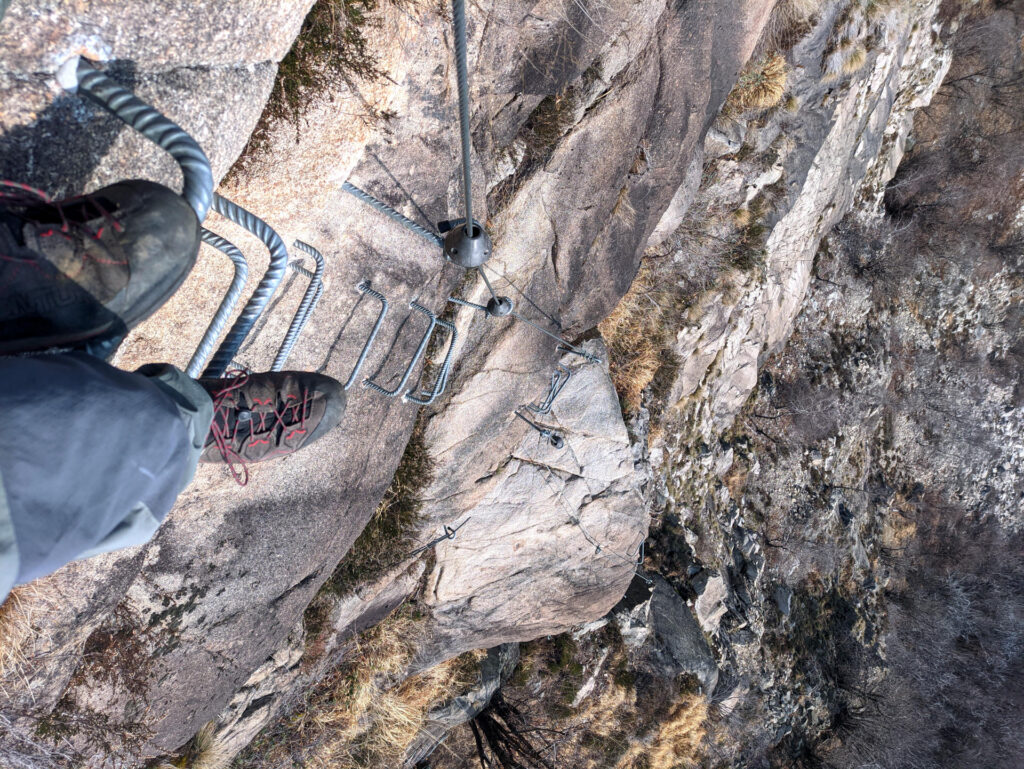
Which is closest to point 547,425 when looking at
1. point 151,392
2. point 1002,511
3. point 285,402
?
point 285,402

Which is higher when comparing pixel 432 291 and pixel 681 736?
pixel 432 291

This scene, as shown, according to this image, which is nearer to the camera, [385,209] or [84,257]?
[84,257]

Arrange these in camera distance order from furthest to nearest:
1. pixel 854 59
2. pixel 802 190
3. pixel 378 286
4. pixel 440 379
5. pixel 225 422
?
pixel 802 190 < pixel 854 59 < pixel 440 379 < pixel 378 286 < pixel 225 422

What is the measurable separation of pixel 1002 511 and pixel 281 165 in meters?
10.7

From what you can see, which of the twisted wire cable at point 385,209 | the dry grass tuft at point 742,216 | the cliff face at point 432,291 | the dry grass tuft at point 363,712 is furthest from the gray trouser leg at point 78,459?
the dry grass tuft at point 742,216

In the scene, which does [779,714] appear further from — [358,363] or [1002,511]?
[358,363]

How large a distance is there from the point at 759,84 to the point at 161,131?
5115 millimetres

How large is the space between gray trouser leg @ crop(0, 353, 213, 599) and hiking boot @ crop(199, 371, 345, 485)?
61 cm

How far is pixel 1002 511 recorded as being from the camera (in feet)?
28.7

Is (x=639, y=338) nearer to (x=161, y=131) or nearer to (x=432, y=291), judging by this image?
(x=432, y=291)

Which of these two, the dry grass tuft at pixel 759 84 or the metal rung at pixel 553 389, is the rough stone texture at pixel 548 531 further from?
the dry grass tuft at pixel 759 84

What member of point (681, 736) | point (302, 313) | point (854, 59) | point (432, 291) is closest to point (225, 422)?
point (302, 313)

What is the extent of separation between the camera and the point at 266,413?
2.52m

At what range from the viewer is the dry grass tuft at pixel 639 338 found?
5328 mm
